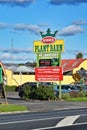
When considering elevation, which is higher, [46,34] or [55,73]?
[46,34]

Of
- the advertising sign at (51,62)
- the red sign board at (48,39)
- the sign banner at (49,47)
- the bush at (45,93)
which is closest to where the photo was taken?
the bush at (45,93)

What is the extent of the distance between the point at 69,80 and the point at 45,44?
37.6 metres

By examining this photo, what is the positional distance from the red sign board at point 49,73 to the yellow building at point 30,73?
23441mm

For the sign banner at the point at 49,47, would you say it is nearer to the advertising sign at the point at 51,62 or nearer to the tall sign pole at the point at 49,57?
the tall sign pole at the point at 49,57

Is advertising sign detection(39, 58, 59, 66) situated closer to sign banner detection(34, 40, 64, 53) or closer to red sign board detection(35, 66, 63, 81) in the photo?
red sign board detection(35, 66, 63, 81)

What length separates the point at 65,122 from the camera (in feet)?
65.9

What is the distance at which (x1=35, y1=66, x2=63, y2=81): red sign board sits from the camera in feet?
138

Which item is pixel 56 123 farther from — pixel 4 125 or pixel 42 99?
pixel 42 99

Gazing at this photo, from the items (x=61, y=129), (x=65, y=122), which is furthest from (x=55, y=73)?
(x=61, y=129)

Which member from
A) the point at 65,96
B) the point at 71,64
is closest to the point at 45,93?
the point at 65,96

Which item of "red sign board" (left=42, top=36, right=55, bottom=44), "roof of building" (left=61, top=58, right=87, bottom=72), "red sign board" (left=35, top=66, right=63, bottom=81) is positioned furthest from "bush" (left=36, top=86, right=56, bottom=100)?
"roof of building" (left=61, top=58, right=87, bottom=72)

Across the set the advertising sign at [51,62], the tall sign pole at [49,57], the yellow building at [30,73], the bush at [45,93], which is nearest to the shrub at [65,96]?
the tall sign pole at [49,57]

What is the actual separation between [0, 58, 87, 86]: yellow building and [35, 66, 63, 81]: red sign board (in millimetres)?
23441

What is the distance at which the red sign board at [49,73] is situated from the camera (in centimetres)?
4203
